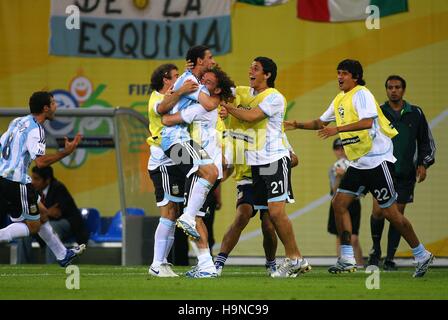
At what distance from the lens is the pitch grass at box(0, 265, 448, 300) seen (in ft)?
31.2

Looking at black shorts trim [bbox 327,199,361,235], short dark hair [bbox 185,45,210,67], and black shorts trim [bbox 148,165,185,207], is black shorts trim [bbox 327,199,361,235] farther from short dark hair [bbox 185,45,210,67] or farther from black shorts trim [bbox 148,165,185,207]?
short dark hair [bbox 185,45,210,67]

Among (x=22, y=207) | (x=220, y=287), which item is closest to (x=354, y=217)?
(x=22, y=207)

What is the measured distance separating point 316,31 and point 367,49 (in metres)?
0.83

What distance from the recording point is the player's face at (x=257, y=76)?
12.3 meters

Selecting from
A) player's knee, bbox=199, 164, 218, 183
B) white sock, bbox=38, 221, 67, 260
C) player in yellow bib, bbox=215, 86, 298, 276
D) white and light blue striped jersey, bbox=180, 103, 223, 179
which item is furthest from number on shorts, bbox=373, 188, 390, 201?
white sock, bbox=38, 221, 67, 260

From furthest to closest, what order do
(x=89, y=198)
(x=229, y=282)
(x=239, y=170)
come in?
(x=89, y=198) < (x=239, y=170) < (x=229, y=282)

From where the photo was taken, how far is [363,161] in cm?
1267

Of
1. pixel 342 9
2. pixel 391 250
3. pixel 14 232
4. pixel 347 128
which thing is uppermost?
pixel 342 9

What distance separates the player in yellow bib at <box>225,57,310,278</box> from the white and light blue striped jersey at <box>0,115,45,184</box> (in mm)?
2452

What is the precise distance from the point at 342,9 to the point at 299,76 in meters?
1.21

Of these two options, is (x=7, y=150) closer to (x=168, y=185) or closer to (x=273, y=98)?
(x=168, y=185)

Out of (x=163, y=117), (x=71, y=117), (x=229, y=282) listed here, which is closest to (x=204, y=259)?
(x=229, y=282)

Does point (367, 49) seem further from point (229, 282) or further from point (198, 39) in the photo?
point (229, 282)

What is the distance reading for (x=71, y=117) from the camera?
57.4 feet
